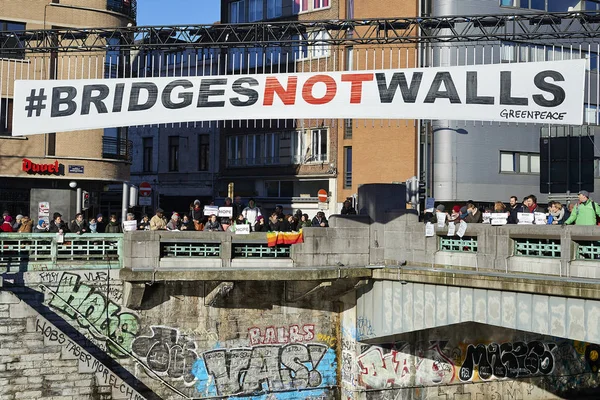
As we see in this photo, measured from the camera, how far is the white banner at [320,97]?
23469mm

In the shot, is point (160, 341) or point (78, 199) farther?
point (78, 199)

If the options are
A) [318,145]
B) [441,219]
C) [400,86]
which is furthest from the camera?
[318,145]

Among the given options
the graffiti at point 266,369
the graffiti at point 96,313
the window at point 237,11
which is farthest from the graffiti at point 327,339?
the window at point 237,11

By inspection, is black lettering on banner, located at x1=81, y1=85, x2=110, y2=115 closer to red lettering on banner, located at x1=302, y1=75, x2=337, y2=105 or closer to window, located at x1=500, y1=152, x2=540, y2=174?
red lettering on banner, located at x1=302, y1=75, x2=337, y2=105

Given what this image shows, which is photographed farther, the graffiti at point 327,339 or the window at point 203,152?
the window at point 203,152

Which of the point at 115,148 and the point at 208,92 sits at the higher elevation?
the point at 208,92

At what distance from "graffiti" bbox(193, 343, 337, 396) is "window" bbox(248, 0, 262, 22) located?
35648mm

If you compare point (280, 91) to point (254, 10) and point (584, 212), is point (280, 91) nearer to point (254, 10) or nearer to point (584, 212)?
point (584, 212)

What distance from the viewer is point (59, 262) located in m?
23.3

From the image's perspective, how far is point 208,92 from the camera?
25.6 meters

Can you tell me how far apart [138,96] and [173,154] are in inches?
1411

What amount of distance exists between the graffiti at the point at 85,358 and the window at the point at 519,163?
29.2 meters

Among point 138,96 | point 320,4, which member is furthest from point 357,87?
point 320,4

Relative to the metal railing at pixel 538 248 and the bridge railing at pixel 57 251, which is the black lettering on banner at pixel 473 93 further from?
the bridge railing at pixel 57 251
